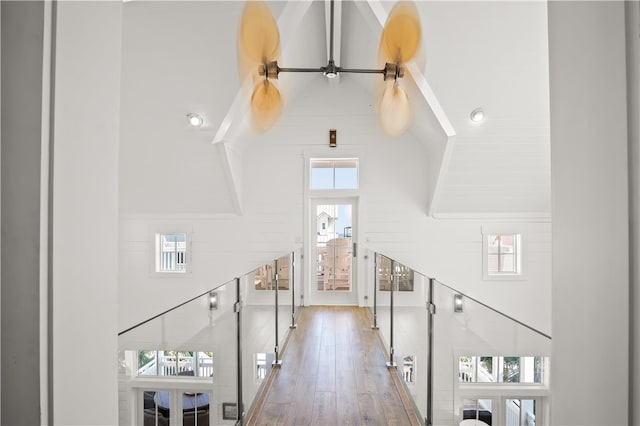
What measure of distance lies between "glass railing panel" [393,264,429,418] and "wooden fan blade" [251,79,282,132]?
1.45m

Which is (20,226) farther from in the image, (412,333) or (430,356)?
(412,333)

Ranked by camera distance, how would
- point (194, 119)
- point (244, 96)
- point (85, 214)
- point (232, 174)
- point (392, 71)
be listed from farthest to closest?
point (232, 174)
point (194, 119)
point (244, 96)
point (392, 71)
point (85, 214)

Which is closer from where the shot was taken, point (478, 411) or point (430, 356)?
point (478, 411)

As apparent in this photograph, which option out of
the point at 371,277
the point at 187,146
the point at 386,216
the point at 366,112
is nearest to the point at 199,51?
the point at 187,146

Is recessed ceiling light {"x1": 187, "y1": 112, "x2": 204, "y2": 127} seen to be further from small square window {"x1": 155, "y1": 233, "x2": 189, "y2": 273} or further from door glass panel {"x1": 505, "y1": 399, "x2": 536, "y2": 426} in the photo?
door glass panel {"x1": 505, "y1": 399, "x2": 536, "y2": 426}

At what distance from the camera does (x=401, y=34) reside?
193 centimetres

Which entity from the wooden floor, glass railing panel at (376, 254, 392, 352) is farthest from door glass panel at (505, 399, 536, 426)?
glass railing panel at (376, 254, 392, 352)

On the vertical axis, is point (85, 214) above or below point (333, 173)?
below

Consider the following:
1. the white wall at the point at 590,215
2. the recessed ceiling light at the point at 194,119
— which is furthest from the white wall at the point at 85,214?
the recessed ceiling light at the point at 194,119

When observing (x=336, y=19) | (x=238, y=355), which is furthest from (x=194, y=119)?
(x=238, y=355)

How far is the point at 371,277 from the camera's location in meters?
6.15

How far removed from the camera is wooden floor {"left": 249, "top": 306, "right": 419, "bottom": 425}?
2.53 meters

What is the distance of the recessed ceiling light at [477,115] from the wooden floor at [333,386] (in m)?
2.97

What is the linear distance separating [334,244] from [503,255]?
113 inches
